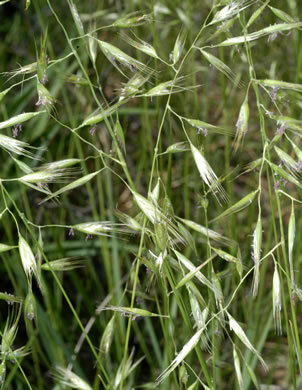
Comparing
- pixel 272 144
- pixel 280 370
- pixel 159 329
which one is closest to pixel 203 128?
pixel 272 144

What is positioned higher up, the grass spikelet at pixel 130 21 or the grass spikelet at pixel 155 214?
the grass spikelet at pixel 130 21

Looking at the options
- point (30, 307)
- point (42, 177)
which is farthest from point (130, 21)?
point (30, 307)

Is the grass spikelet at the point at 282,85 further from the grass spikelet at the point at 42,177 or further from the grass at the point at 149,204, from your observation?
the grass spikelet at the point at 42,177

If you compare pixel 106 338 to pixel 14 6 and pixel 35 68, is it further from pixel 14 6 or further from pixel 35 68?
pixel 14 6

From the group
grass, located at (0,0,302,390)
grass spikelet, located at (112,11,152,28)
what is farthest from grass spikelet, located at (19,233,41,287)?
grass spikelet, located at (112,11,152,28)

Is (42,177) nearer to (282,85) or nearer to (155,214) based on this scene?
(155,214)

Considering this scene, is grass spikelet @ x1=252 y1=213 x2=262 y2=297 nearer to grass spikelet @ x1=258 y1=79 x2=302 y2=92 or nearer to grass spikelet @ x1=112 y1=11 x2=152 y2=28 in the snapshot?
grass spikelet @ x1=258 y1=79 x2=302 y2=92

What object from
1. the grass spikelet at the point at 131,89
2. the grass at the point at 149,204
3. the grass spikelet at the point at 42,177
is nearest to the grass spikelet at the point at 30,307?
the grass at the point at 149,204

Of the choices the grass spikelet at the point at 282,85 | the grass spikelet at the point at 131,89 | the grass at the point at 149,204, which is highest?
the grass spikelet at the point at 131,89
